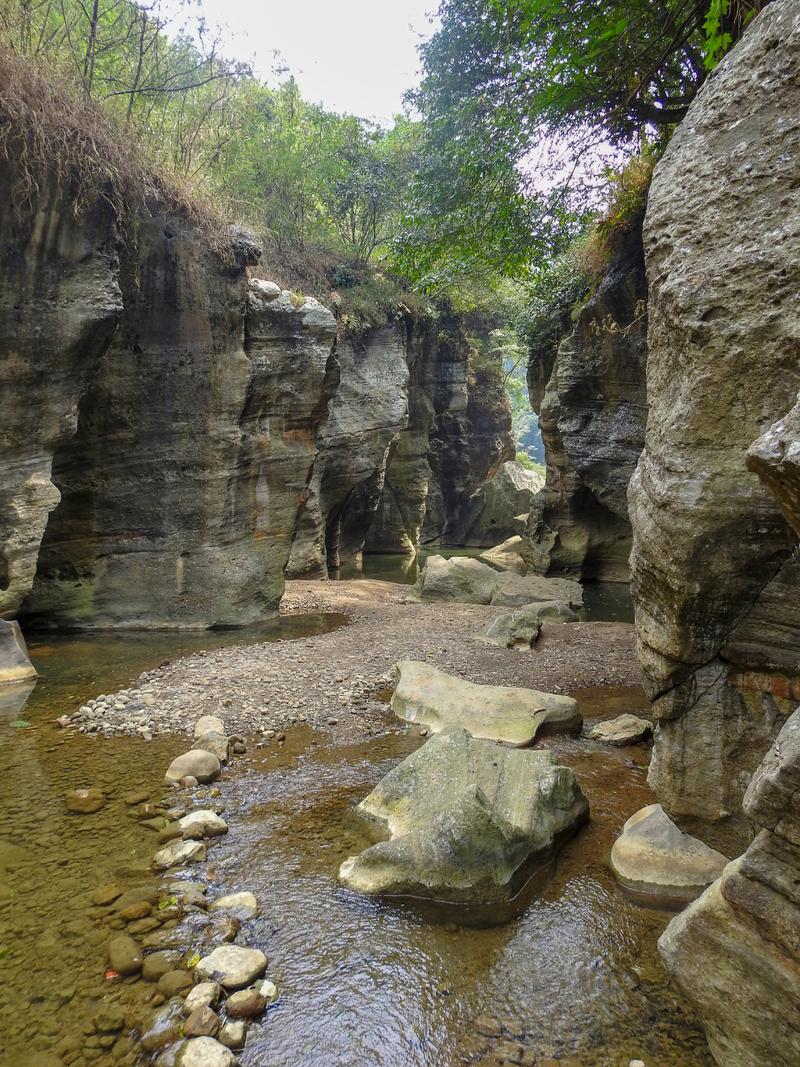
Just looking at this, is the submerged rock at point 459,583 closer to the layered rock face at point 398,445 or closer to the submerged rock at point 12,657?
the layered rock face at point 398,445

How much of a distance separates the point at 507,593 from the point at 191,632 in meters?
7.05

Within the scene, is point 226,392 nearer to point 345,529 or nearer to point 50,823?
point 50,823

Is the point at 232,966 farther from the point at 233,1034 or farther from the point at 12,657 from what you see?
the point at 12,657

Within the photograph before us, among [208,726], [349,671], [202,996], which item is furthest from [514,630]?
[202,996]

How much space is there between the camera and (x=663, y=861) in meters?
4.29

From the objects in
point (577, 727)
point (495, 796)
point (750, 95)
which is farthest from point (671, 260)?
point (577, 727)

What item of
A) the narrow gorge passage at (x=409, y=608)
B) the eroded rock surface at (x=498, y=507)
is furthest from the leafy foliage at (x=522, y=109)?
the eroded rock surface at (x=498, y=507)

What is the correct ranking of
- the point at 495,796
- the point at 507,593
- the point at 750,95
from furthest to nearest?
the point at 507,593
the point at 495,796
the point at 750,95

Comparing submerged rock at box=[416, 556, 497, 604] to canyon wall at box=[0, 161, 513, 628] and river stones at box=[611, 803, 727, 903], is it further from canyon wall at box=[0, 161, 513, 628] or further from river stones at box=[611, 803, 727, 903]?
river stones at box=[611, 803, 727, 903]

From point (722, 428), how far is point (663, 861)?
2.88 m

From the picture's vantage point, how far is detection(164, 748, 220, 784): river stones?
18.8ft

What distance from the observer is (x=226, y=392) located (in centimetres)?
1134

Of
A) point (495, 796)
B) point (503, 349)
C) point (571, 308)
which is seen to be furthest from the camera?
point (503, 349)

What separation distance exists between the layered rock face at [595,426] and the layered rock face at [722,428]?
10.9 m
